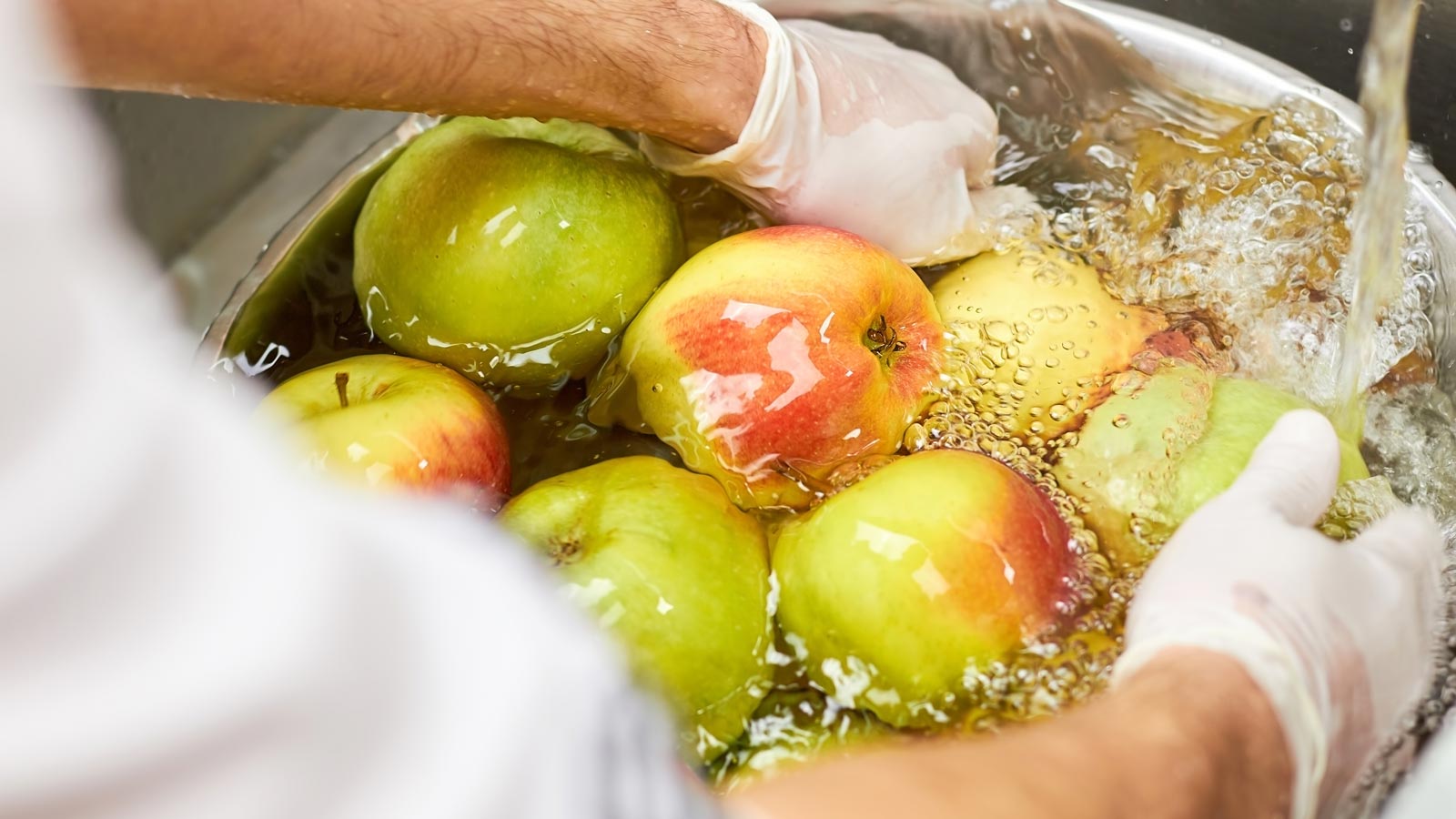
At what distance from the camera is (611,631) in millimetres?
581

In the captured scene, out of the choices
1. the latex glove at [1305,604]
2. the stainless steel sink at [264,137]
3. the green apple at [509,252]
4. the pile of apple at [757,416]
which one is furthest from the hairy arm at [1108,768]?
the stainless steel sink at [264,137]

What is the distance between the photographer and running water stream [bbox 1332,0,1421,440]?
2.35ft

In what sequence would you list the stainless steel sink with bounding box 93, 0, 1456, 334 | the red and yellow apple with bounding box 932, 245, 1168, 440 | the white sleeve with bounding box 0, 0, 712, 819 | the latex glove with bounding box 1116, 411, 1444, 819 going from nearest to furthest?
1. the white sleeve with bounding box 0, 0, 712, 819
2. the latex glove with bounding box 1116, 411, 1444, 819
3. the red and yellow apple with bounding box 932, 245, 1168, 440
4. the stainless steel sink with bounding box 93, 0, 1456, 334

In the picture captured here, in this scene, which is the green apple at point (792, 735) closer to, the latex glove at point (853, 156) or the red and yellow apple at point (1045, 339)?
the red and yellow apple at point (1045, 339)

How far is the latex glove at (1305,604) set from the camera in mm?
510

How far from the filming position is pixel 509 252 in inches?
28.7

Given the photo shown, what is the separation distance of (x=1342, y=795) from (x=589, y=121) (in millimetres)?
636

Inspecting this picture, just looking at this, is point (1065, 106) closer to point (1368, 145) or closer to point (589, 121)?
point (1368, 145)

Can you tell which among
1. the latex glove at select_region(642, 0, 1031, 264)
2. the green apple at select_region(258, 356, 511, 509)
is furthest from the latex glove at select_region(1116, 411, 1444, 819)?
the green apple at select_region(258, 356, 511, 509)

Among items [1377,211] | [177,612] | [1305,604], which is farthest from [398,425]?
[1377,211]

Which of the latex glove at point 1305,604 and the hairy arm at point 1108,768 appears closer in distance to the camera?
the hairy arm at point 1108,768

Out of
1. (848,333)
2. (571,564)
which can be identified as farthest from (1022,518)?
(571,564)

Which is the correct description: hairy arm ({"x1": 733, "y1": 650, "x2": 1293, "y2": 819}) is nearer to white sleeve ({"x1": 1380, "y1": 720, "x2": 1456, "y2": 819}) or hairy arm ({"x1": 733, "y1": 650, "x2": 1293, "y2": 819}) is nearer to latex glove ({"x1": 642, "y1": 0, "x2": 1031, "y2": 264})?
white sleeve ({"x1": 1380, "y1": 720, "x2": 1456, "y2": 819})

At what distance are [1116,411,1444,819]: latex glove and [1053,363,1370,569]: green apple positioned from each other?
0.03 m
